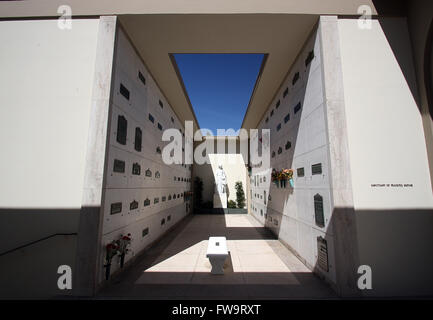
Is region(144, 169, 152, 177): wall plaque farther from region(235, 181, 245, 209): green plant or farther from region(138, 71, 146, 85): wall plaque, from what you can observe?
region(235, 181, 245, 209): green plant

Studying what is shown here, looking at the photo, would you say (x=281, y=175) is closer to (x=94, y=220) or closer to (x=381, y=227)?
(x=381, y=227)

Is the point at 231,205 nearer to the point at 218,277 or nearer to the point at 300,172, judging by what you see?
the point at 300,172

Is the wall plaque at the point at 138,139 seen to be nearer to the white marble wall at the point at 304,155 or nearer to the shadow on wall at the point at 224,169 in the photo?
the white marble wall at the point at 304,155

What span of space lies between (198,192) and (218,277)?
10.1 metres

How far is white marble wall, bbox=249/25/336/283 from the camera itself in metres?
3.52

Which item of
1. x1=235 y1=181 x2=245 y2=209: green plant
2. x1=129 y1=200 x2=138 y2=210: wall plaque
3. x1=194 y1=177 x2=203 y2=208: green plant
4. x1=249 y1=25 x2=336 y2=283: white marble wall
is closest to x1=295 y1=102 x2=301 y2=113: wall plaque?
x1=249 y1=25 x2=336 y2=283: white marble wall

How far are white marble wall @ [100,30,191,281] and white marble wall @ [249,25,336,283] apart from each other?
4.11m

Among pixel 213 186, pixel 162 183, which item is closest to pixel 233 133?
pixel 213 186

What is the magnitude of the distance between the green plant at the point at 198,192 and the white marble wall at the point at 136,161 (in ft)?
20.5

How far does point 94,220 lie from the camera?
3.06m

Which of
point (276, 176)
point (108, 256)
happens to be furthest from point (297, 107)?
point (108, 256)

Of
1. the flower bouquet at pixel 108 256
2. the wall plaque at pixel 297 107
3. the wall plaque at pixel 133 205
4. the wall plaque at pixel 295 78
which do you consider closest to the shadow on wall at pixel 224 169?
the wall plaque at pixel 295 78

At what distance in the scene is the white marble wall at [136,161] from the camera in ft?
11.6
